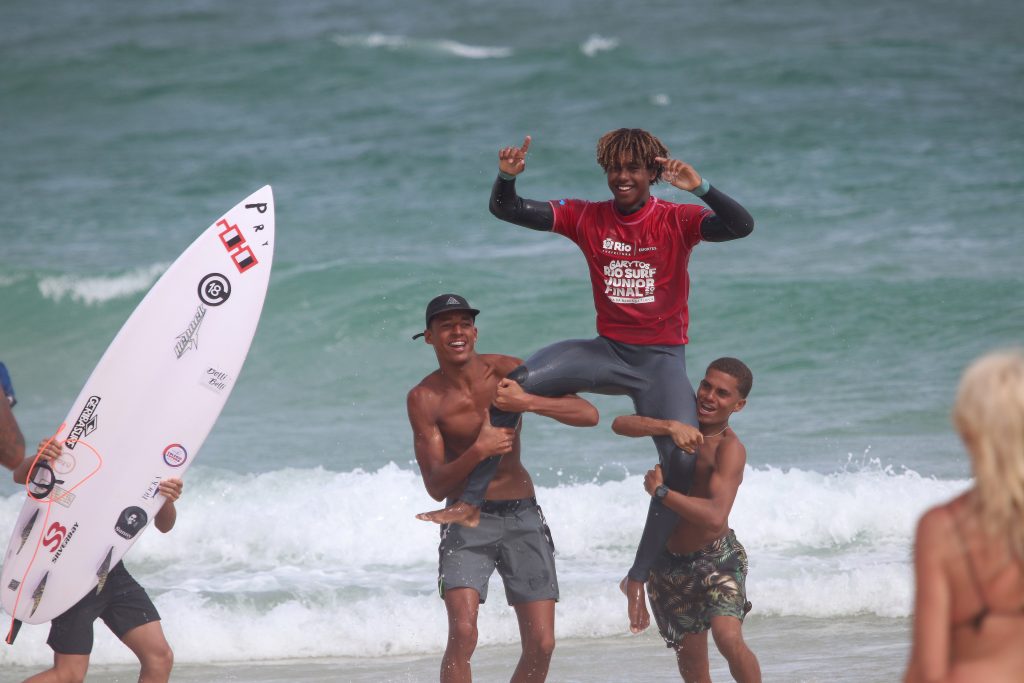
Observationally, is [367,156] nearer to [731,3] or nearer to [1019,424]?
[731,3]

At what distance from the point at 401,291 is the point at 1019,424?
528 inches

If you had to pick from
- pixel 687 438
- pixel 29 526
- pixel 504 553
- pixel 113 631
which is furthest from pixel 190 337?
pixel 687 438

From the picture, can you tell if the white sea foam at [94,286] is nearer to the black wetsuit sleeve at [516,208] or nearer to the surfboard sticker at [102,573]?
the surfboard sticker at [102,573]

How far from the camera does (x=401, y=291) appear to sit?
52.3 feet

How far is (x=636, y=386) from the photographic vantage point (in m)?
5.63

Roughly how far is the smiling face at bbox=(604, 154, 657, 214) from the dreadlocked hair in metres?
0.01

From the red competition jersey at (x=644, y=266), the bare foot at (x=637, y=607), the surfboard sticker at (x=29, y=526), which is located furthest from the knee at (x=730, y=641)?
the surfboard sticker at (x=29, y=526)

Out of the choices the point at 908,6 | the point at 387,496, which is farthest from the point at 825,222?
the point at 908,6

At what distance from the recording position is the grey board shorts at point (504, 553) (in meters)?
5.57

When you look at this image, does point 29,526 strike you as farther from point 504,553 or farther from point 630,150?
point 630,150

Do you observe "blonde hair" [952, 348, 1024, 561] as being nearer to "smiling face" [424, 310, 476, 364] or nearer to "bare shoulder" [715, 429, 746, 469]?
"bare shoulder" [715, 429, 746, 469]

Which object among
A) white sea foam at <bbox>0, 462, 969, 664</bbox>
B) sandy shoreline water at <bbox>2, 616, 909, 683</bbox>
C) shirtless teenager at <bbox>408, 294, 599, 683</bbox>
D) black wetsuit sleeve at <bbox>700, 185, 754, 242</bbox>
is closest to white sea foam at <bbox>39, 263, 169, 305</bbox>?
white sea foam at <bbox>0, 462, 969, 664</bbox>

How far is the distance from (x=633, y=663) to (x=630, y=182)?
8.99ft

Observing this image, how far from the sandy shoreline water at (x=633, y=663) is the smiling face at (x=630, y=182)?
8.10 ft
